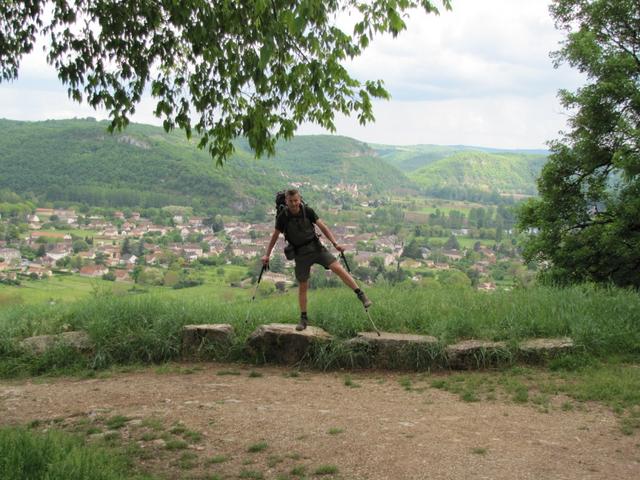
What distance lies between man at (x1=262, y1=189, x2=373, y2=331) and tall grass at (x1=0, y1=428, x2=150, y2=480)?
410cm

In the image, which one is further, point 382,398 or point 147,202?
point 147,202

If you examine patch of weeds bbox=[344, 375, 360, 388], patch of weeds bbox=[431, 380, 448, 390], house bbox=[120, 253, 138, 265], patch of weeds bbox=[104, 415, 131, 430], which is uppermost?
patch of weeds bbox=[431, 380, 448, 390]

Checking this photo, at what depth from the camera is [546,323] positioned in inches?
318

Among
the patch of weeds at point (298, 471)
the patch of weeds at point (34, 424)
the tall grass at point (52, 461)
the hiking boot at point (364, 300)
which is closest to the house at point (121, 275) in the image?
the hiking boot at point (364, 300)

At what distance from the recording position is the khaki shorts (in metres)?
8.22

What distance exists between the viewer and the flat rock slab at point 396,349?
7.70 meters

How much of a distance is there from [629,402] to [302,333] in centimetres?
417

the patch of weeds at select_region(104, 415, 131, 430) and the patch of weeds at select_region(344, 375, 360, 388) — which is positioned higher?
the patch of weeds at select_region(344, 375, 360, 388)

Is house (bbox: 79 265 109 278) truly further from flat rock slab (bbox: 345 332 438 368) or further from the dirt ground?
flat rock slab (bbox: 345 332 438 368)

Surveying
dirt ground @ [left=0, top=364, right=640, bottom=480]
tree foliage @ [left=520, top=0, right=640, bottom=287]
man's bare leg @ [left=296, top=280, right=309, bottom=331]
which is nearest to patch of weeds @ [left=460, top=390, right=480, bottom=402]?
dirt ground @ [left=0, top=364, right=640, bottom=480]

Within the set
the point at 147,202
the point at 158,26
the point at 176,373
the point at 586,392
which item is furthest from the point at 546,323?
the point at 147,202

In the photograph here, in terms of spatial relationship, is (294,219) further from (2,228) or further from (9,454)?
(2,228)

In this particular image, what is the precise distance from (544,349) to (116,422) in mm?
5455

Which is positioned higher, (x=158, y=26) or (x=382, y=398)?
(x=158, y=26)
